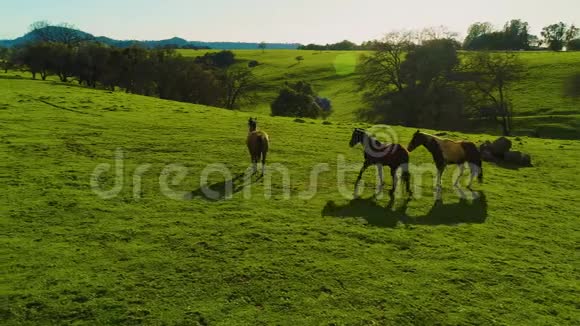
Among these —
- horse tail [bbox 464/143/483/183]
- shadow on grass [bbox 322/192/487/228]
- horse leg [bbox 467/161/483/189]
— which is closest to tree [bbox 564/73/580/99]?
horse leg [bbox 467/161/483/189]

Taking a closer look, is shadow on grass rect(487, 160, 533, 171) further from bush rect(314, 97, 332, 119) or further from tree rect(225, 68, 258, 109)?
tree rect(225, 68, 258, 109)

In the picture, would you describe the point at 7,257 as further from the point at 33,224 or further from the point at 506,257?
the point at 506,257

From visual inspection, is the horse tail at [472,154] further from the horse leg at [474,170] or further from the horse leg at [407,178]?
the horse leg at [407,178]

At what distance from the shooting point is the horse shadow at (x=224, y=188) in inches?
614

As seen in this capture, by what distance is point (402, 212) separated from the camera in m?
15.0

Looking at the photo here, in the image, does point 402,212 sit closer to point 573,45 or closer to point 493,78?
point 493,78

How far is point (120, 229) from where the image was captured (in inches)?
492

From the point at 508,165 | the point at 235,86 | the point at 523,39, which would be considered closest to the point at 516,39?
the point at 523,39

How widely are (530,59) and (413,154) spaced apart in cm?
7189

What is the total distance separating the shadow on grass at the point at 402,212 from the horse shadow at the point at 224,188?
3.64 m

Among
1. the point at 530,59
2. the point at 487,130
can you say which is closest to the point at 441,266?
the point at 487,130

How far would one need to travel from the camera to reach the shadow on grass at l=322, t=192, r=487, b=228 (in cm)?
1427

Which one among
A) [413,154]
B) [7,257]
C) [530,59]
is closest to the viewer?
[7,257]

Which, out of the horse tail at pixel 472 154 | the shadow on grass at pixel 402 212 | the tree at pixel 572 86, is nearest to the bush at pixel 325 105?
the tree at pixel 572 86
